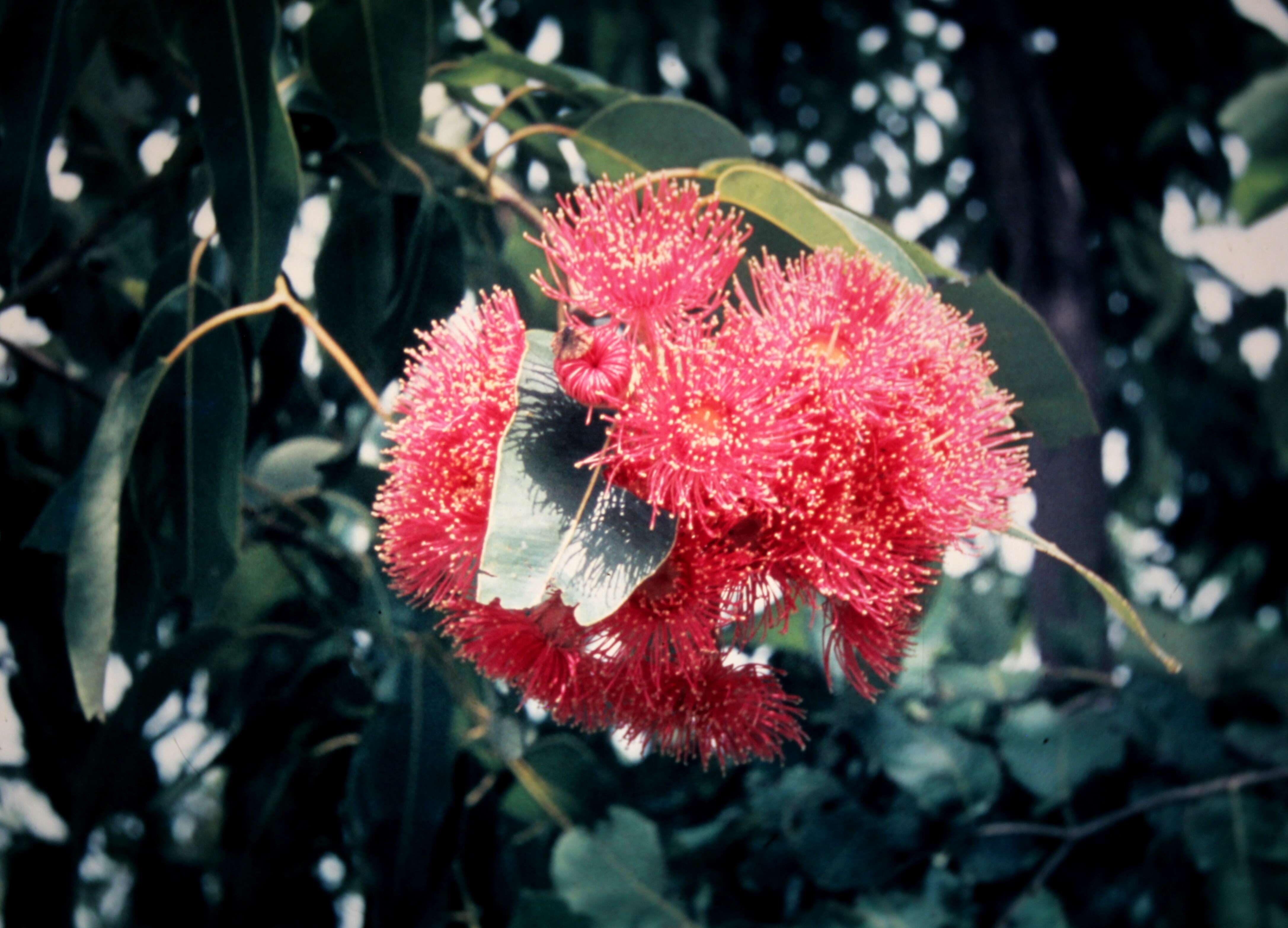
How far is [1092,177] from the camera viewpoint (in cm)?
312

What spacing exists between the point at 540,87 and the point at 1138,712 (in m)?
1.29

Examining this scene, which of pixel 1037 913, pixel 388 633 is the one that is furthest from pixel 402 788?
pixel 1037 913

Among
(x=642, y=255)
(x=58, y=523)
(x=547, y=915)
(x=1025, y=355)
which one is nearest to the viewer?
(x=642, y=255)

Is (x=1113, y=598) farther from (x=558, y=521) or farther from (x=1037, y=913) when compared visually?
(x=1037, y=913)

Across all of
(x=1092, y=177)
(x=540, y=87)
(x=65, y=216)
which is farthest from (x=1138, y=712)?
(x=1092, y=177)

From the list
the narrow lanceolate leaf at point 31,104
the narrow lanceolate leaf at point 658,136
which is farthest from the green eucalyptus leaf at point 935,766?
the narrow lanceolate leaf at point 31,104

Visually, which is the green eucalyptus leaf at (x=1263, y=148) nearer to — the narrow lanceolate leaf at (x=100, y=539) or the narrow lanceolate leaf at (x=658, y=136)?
the narrow lanceolate leaf at (x=658, y=136)

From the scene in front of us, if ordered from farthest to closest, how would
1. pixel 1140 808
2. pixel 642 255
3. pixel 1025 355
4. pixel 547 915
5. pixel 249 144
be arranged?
1. pixel 1140 808
2. pixel 547 915
3. pixel 249 144
4. pixel 1025 355
5. pixel 642 255

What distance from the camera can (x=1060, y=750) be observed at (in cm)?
155

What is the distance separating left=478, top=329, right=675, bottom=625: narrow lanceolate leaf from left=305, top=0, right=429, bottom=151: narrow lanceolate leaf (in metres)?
0.50

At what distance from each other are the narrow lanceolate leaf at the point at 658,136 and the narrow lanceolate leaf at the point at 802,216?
14 centimetres

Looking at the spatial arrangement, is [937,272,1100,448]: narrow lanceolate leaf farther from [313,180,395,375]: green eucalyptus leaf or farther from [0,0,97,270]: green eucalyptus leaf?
[0,0,97,270]: green eucalyptus leaf

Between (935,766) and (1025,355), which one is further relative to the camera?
(935,766)

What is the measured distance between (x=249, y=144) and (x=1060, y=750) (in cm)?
136
